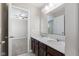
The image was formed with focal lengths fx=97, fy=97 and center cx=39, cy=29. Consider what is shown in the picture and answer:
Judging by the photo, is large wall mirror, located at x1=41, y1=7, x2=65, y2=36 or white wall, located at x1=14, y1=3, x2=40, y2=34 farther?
white wall, located at x1=14, y1=3, x2=40, y2=34

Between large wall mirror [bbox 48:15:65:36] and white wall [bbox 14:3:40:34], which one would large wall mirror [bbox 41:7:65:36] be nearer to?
large wall mirror [bbox 48:15:65:36]

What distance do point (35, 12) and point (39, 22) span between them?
46cm

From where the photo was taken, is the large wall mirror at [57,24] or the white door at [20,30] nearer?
the large wall mirror at [57,24]

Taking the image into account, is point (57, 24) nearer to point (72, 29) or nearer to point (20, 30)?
point (20, 30)

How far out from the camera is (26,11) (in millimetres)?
3621

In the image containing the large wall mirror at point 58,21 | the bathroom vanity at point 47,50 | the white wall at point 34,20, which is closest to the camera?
the bathroom vanity at point 47,50

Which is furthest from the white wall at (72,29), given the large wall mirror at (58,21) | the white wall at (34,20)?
the white wall at (34,20)

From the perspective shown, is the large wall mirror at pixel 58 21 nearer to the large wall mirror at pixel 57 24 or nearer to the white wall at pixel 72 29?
the large wall mirror at pixel 57 24

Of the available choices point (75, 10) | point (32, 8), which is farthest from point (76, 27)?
point (32, 8)

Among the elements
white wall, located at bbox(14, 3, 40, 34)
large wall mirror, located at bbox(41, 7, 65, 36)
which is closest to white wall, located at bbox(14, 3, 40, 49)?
white wall, located at bbox(14, 3, 40, 34)

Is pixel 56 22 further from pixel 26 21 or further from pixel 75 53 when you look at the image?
pixel 75 53

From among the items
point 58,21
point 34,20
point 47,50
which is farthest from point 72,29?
point 34,20

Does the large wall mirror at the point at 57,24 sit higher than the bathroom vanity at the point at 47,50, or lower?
higher

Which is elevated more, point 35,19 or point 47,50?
point 35,19
